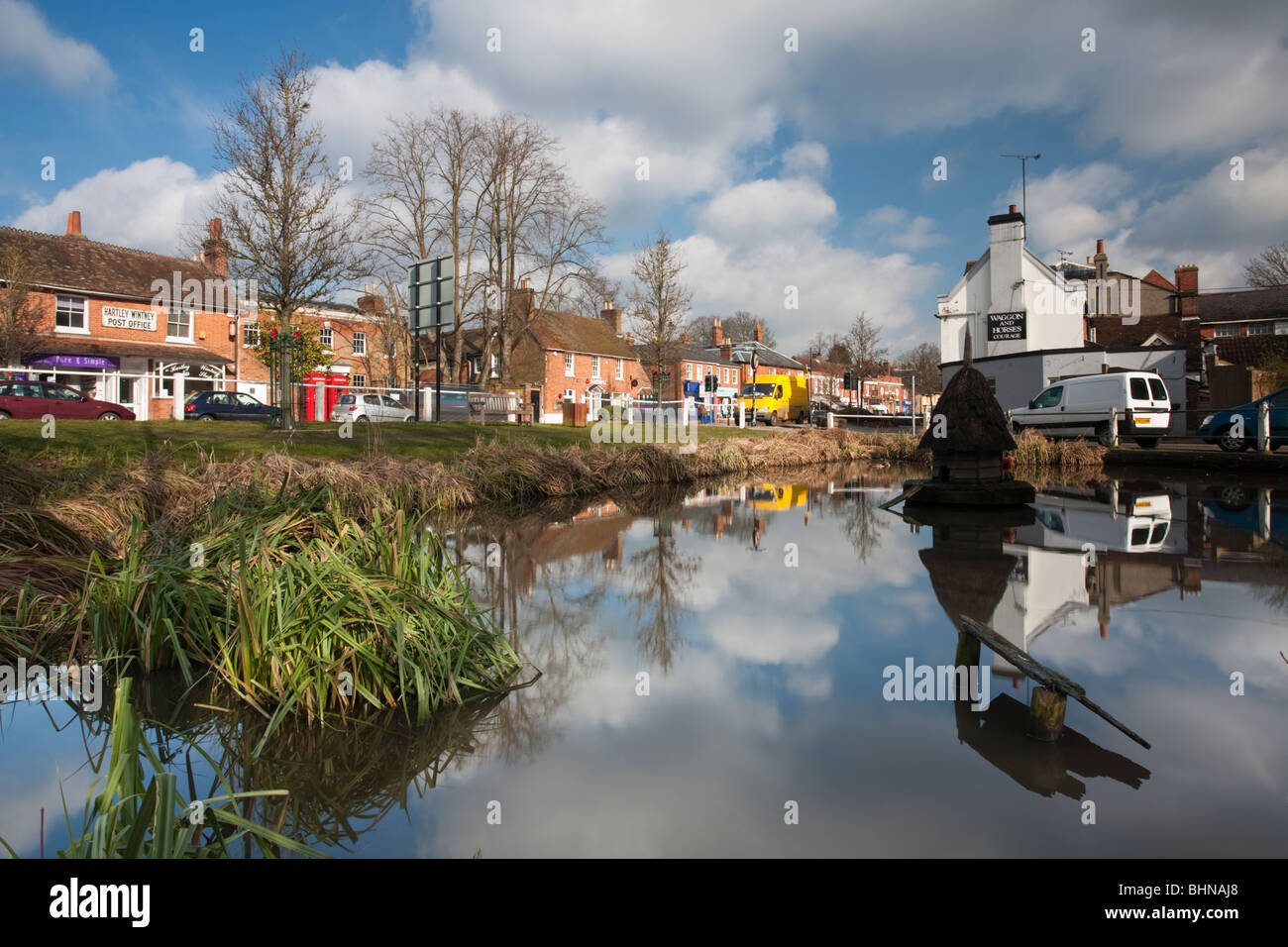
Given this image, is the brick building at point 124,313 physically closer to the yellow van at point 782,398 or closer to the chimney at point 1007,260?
the yellow van at point 782,398

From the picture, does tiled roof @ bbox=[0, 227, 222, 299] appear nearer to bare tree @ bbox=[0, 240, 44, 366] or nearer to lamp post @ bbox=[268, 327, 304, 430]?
bare tree @ bbox=[0, 240, 44, 366]

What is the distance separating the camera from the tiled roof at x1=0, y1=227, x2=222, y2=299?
1240 inches

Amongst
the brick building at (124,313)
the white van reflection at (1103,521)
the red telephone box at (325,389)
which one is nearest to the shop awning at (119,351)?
the brick building at (124,313)

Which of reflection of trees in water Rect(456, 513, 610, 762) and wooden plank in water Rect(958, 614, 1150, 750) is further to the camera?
reflection of trees in water Rect(456, 513, 610, 762)

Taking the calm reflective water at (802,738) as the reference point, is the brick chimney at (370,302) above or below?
above

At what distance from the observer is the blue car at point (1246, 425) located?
17922mm

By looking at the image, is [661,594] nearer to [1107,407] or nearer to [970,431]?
[970,431]

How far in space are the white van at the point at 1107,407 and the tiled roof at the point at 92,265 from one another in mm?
36345

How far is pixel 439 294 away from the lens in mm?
17047

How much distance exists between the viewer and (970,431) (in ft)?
40.0

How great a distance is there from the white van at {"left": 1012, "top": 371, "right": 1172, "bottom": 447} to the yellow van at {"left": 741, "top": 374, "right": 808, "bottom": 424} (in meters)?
23.6

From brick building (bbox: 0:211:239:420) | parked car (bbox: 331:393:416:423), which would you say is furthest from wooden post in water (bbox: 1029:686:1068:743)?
brick building (bbox: 0:211:239:420)
